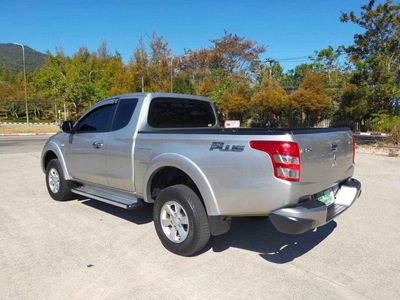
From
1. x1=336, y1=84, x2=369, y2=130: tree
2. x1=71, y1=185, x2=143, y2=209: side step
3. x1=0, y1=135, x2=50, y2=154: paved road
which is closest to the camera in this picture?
x1=71, y1=185, x2=143, y2=209: side step

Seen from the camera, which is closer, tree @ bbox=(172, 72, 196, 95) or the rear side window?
the rear side window

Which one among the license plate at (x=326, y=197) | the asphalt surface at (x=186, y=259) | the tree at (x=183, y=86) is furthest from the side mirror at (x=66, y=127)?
the tree at (x=183, y=86)

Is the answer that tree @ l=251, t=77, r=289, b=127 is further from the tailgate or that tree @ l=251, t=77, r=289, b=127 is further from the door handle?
the tailgate

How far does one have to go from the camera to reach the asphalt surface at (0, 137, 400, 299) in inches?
129

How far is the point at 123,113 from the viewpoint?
4.91 m

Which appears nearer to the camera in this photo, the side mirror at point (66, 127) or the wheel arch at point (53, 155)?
the side mirror at point (66, 127)

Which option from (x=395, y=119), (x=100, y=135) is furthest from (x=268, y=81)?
(x=100, y=135)

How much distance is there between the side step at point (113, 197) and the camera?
4.58m

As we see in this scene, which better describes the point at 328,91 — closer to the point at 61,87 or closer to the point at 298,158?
the point at 61,87

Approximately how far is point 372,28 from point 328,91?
9.34m

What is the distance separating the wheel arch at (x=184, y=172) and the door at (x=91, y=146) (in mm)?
1016

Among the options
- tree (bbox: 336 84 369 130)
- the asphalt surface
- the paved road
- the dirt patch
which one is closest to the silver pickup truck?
the asphalt surface

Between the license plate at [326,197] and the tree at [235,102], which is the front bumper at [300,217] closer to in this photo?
the license plate at [326,197]

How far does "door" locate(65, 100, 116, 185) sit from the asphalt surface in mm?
646
